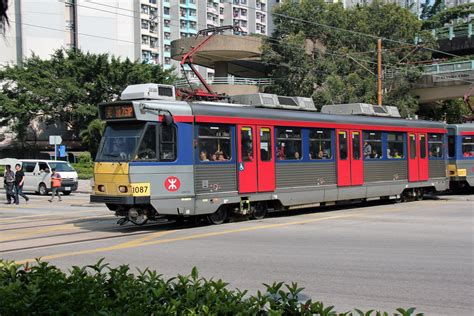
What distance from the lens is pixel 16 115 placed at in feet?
170

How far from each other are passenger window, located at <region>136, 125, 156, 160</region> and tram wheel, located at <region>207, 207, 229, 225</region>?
261 centimetres

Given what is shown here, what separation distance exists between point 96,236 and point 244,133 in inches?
197

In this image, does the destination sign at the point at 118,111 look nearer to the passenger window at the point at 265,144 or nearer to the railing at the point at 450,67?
the passenger window at the point at 265,144

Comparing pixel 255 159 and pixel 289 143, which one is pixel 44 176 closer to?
pixel 289 143

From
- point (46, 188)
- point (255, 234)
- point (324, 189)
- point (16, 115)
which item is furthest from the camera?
point (16, 115)

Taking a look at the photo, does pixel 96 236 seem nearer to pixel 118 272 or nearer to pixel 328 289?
pixel 328 289

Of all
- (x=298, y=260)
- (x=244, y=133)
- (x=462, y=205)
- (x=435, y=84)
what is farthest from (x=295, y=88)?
(x=298, y=260)

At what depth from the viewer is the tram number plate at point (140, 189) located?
1334 centimetres

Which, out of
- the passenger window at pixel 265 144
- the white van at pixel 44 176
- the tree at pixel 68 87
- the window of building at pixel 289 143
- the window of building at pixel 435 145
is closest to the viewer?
the passenger window at pixel 265 144

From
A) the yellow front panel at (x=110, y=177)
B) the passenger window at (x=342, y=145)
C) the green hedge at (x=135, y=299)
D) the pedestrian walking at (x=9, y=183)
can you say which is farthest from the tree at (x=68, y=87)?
the green hedge at (x=135, y=299)

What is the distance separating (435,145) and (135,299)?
21037mm

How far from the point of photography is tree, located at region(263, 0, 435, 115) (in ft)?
138

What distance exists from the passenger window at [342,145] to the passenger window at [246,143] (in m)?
4.22

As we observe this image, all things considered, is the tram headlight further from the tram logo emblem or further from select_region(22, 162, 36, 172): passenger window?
select_region(22, 162, 36, 172): passenger window
